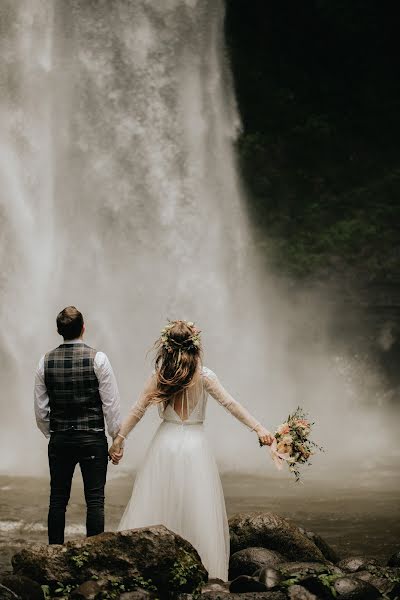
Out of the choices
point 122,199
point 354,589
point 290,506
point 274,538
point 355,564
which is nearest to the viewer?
point 354,589

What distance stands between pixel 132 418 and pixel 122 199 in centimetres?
1166

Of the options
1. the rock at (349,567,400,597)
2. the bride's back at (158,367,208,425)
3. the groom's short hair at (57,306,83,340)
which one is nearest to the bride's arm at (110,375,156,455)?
the bride's back at (158,367,208,425)

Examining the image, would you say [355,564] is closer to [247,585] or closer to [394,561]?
[394,561]

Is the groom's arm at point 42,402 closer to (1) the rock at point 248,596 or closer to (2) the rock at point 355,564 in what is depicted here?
(1) the rock at point 248,596

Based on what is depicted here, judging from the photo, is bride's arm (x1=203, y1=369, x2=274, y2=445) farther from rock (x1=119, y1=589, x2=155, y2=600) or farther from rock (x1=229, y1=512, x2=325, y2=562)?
rock (x1=119, y1=589, x2=155, y2=600)

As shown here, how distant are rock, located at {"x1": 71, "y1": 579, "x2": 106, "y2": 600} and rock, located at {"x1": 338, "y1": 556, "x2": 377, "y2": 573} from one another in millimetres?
1896

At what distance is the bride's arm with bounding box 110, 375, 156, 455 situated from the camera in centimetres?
506

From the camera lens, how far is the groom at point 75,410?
500 cm

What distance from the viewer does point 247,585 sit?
4863 millimetres

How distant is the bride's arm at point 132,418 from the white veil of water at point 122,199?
9.72 metres

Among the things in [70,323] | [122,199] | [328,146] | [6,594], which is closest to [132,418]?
[70,323]

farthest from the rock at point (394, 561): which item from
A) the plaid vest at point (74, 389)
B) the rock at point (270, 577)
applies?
the plaid vest at point (74, 389)

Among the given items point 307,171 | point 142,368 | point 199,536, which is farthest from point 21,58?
point 199,536

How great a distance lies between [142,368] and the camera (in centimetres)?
1565
